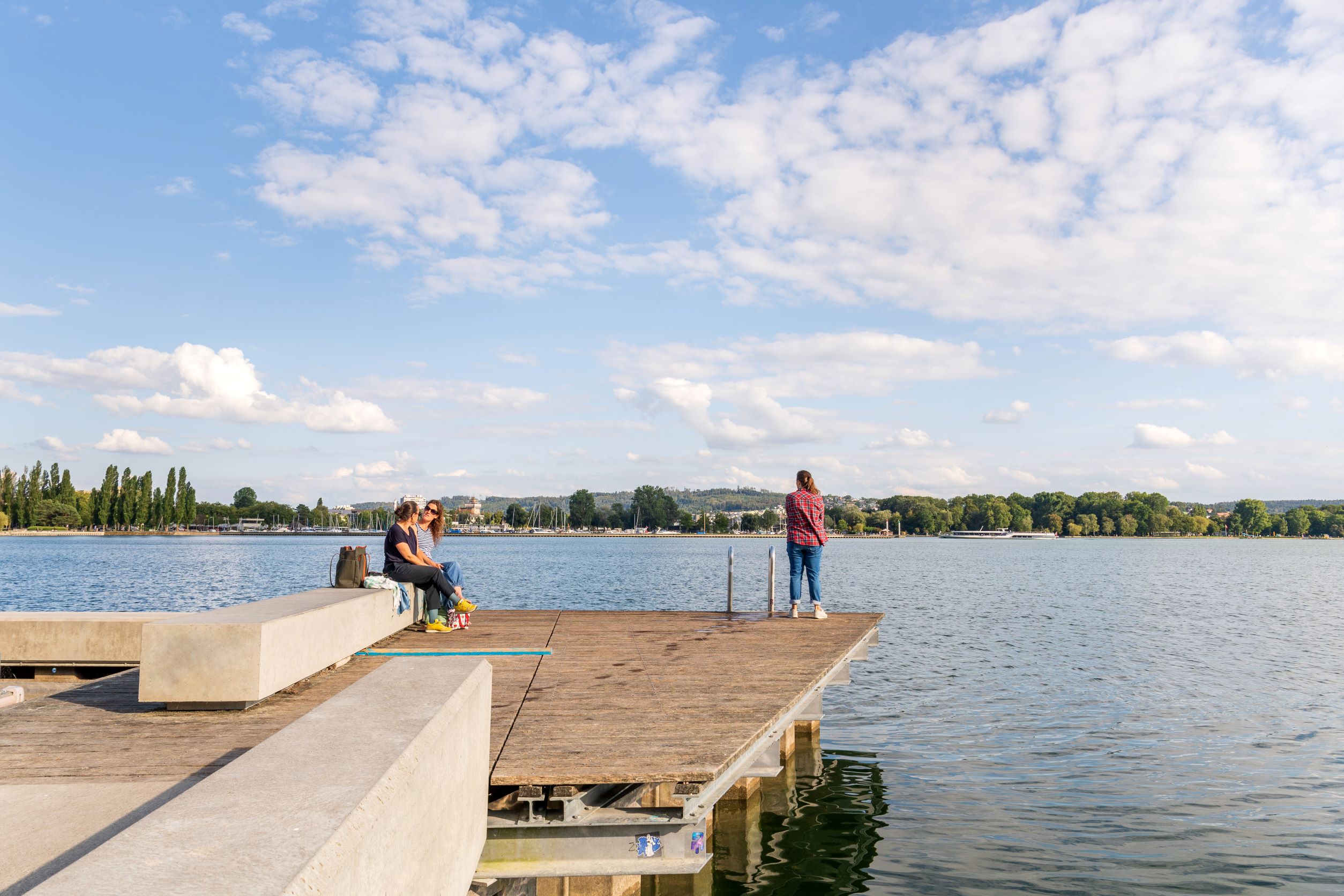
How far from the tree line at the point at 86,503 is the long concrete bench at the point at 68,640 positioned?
646 feet

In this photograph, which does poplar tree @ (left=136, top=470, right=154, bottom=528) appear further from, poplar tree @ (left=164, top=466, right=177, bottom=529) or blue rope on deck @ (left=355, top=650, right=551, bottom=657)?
blue rope on deck @ (left=355, top=650, right=551, bottom=657)

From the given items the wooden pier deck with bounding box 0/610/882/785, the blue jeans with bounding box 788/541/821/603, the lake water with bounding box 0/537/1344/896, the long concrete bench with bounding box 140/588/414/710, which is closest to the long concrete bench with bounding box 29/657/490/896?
the wooden pier deck with bounding box 0/610/882/785

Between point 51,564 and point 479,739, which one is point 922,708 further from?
point 51,564

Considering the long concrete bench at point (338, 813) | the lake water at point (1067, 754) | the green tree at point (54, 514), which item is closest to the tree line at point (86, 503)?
the green tree at point (54, 514)

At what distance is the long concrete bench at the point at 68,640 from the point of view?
9820 millimetres

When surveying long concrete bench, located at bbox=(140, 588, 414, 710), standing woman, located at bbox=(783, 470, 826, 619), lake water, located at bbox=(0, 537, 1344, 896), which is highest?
standing woman, located at bbox=(783, 470, 826, 619)

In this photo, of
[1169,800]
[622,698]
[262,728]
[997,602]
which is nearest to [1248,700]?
[1169,800]

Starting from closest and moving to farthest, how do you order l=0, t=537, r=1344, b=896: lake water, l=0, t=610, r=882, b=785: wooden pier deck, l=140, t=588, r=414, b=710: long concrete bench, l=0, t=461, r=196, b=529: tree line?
l=0, t=610, r=882, b=785: wooden pier deck, l=140, t=588, r=414, b=710: long concrete bench, l=0, t=537, r=1344, b=896: lake water, l=0, t=461, r=196, b=529: tree line

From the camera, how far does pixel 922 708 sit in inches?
682

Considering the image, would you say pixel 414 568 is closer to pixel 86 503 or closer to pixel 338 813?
pixel 338 813

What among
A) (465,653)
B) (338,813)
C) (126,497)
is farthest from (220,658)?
(126,497)

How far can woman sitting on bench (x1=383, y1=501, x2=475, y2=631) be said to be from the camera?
12.6 metres

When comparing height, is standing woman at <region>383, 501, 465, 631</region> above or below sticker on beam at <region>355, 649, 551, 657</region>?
above

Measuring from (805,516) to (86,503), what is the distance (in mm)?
210450
